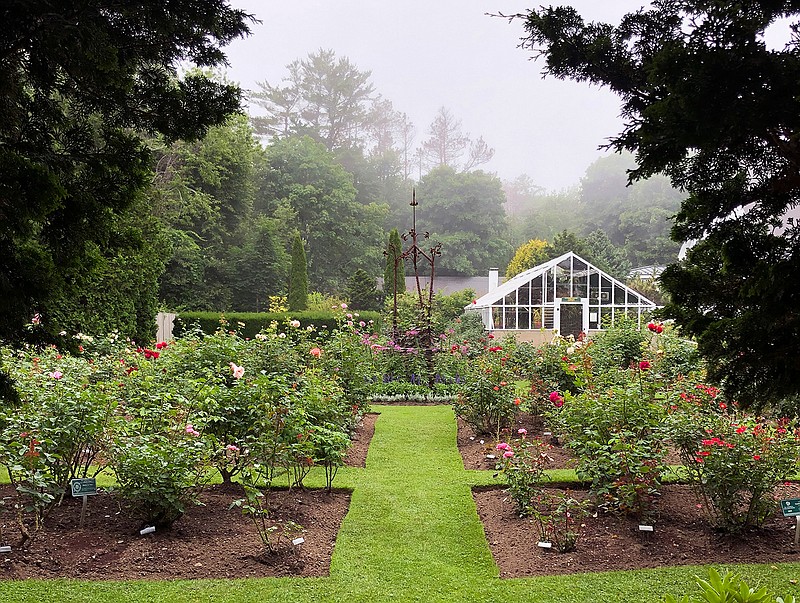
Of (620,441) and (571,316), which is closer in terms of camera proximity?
(620,441)

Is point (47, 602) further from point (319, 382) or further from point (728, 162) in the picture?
point (728, 162)

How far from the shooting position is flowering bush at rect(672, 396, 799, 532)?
3.42m

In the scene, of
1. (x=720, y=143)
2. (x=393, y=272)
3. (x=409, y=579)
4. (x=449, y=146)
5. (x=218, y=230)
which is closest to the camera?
(x=720, y=143)

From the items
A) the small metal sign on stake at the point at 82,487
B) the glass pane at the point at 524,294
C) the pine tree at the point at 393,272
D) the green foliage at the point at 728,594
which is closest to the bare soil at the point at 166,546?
the small metal sign on stake at the point at 82,487

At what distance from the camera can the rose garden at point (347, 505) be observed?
3.08 m

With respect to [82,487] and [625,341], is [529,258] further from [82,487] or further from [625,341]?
[82,487]

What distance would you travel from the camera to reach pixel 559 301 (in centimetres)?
1745

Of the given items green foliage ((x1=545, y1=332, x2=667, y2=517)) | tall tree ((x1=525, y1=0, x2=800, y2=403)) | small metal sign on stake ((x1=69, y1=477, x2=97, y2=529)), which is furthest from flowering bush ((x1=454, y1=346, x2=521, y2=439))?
tall tree ((x1=525, y1=0, x2=800, y2=403))

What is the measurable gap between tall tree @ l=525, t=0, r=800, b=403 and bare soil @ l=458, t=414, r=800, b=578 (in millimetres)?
1569

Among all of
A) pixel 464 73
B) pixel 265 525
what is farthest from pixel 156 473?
pixel 464 73

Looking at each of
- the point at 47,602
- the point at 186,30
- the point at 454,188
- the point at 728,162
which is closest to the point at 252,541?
the point at 47,602

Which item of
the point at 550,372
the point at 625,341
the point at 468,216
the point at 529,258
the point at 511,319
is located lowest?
the point at 550,372

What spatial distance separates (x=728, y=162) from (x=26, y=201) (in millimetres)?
2157

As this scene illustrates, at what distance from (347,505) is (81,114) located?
291 centimetres
